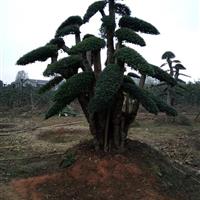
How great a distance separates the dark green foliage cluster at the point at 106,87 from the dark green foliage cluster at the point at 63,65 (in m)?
1.16

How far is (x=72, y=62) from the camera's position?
10477 mm

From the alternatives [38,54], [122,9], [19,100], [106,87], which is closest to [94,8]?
[122,9]

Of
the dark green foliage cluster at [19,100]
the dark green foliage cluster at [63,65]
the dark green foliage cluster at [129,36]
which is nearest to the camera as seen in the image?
the dark green foliage cluster at [129,36]

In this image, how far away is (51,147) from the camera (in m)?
16.1

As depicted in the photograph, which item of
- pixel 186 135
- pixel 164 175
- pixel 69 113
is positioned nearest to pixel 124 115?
pixel 164 175

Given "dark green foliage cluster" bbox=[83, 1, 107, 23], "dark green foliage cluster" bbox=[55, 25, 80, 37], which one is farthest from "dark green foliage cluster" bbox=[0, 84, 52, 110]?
"dark green foliage cluster" bbox=[83, 1, 107, 23]

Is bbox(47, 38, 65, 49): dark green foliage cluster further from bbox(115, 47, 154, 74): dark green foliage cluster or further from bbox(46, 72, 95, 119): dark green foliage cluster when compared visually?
bbox(115, 47, 154, 74): dark green foliage cluster

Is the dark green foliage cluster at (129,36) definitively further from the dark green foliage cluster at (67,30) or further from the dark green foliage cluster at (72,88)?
the dark green foliage cluster at (67,30)

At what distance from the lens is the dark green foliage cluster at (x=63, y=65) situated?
33.4ft

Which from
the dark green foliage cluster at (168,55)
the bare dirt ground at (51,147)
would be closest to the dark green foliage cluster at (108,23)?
the bare dirt ground at (51,147)

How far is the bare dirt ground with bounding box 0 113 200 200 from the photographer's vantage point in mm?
10711

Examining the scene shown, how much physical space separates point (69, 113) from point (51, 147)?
13.7m

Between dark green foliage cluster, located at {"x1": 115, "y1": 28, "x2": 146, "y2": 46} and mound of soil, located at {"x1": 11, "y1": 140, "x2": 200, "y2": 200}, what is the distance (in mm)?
2838

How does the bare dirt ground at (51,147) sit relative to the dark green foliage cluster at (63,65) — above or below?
below
